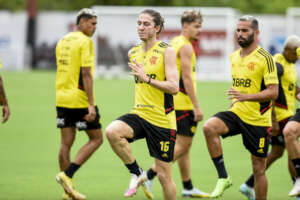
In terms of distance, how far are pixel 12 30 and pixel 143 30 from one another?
38.8 metres

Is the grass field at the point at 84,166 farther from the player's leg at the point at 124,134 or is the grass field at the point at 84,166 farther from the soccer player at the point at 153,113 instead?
the soccer player at the point at 153,113

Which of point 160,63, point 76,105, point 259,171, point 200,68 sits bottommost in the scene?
point 200,68

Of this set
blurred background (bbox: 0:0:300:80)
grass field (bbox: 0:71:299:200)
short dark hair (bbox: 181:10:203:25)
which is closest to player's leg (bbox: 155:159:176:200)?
grass field (bbox: 0:71:299:200)

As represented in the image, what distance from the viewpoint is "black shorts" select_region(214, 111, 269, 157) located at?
7355mm

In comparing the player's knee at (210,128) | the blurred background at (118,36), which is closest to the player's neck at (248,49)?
the player's knee at (210,128)

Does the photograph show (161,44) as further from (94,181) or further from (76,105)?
(94,181)

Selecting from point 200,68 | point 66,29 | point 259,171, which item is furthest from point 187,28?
point 66,29

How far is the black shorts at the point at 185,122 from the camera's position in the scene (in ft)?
28.2

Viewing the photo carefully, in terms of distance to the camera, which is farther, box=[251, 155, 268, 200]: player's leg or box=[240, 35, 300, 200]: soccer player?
box=[240, 35, 300, 200]: soccer player

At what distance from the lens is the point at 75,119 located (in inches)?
327

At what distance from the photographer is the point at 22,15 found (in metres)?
45.1

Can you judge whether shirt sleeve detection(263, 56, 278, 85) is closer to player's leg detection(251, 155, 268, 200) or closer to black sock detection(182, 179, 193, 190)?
player's leg detection(251, 155, 268, 200)

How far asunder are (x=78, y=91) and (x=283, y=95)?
2.97 metres

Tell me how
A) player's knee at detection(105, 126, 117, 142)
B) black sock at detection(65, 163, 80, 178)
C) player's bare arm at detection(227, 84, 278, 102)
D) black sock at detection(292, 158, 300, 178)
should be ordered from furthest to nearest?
black sock at detection(65, 163, 80, 178), black sock at detection(292, 158, 300, 178), player's bare arm at detection(227, 84, 278, 102), player's knee at detection(105, 126, 117, 142)
